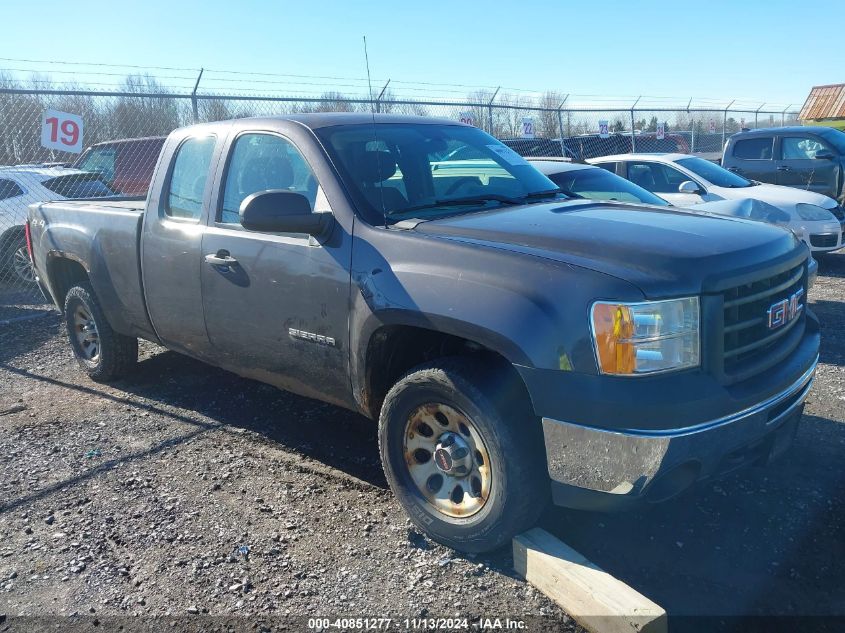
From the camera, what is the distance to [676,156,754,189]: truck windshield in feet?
31.9

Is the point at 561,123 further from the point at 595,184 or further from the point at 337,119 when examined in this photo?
the point at 337,119

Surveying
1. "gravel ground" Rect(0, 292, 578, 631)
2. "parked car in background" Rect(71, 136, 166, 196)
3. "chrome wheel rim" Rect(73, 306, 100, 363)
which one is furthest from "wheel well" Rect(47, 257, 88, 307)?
"parked car in background" Rect(71, 136, 166, 196)

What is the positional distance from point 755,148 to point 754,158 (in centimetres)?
17

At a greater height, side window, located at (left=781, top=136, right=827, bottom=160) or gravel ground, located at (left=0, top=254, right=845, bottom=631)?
side window, located at (left=781, top=136, right=827, bottom=160)

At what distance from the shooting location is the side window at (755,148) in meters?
12.2

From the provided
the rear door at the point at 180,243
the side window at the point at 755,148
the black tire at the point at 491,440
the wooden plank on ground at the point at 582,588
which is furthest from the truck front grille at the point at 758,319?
the side window at the point at 755,148

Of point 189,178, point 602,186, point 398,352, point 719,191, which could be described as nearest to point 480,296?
point 398,352

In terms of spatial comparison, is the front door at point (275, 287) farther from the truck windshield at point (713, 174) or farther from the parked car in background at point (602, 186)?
the truck windshield at point (713, 174)

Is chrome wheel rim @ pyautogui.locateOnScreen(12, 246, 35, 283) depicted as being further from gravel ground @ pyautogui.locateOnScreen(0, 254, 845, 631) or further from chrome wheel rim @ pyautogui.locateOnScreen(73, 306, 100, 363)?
gravel ground @ pyautogui.locateOnScreen(0, 254, 845, 631)

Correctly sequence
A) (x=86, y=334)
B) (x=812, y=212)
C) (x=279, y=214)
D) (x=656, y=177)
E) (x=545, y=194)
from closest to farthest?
1. (x=279, y=214)
2. (x=545, y=194)
3. (x=86, y=334)
4. (x=812, y=212)
5. (x=656, y=177)

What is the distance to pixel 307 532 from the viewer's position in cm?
356

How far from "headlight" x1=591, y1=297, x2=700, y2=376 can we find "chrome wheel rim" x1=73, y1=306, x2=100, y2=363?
14.3ft

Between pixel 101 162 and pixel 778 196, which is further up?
pixel 101 162

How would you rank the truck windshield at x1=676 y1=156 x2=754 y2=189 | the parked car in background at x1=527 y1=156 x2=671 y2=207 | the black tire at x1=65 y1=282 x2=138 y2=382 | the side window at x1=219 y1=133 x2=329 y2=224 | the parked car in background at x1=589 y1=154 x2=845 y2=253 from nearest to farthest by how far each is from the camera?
the side window at x1=219 y1=133 x2=329 y2=224 < the black tire at x1=65 y1=282 x2=138 y2=382 < the parked car in background at x1=527 y1=156 x2=671 y2=207 < the parked car in background at x1=589 y1=154 x2=845 y2=253 < the truck windshield at x1=676 y1=156 x2=754 y2=189
